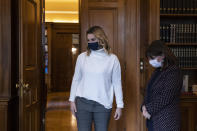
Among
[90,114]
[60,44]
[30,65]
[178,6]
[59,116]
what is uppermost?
[178,6]

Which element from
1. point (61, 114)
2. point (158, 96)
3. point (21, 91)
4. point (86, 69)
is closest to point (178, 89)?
point (158, 96)

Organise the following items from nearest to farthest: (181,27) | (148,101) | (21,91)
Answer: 1. (148,101)
2. (21,91)
3. (181,27)

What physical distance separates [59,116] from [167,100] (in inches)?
179

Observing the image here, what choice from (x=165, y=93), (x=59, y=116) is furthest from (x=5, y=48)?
(x=59, y=116)

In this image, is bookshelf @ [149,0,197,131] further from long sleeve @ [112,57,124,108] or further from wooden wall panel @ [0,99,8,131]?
wooden wall panel @ [0,99,8,131]

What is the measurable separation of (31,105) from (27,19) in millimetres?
1109

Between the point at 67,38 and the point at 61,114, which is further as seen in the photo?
the point at 67,38

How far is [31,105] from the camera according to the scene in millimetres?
3576

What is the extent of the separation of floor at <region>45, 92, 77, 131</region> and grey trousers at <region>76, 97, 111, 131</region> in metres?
2.74

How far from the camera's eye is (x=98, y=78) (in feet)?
8.28

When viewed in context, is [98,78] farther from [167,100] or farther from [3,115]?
[3,115]

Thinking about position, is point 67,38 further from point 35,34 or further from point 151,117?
point 151,117

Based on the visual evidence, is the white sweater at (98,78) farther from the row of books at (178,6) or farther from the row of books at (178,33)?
the row of books at (178,6)

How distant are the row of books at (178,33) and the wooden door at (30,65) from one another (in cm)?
180
